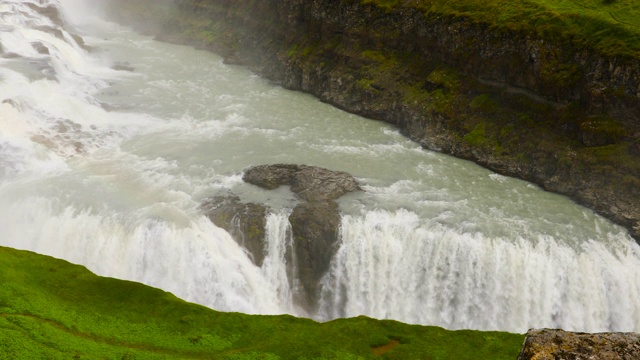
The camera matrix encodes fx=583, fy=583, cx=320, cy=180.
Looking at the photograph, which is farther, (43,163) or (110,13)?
(110,13)

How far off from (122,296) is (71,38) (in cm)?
4803

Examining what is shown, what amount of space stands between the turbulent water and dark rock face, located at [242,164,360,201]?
788mm

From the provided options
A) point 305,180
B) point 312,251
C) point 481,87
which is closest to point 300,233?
point 312,251

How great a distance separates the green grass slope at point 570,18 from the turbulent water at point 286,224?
11.5m

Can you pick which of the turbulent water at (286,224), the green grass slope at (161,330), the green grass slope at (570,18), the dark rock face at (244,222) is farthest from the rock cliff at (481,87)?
the green grass slope at (161,330)

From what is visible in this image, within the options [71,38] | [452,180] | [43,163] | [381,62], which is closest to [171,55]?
[71,38]

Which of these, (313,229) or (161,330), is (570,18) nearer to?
(313,229)

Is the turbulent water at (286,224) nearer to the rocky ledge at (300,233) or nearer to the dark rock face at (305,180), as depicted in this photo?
the rocky ledge at (300,233)

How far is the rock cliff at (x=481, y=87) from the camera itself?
127ft

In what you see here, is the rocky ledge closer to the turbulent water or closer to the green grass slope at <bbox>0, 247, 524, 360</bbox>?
the turbulent water

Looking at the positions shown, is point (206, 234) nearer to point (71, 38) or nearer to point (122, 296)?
point (122, 296)

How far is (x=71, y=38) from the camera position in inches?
2493

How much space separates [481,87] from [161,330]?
32.8 m

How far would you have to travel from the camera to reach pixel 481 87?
45719mm
